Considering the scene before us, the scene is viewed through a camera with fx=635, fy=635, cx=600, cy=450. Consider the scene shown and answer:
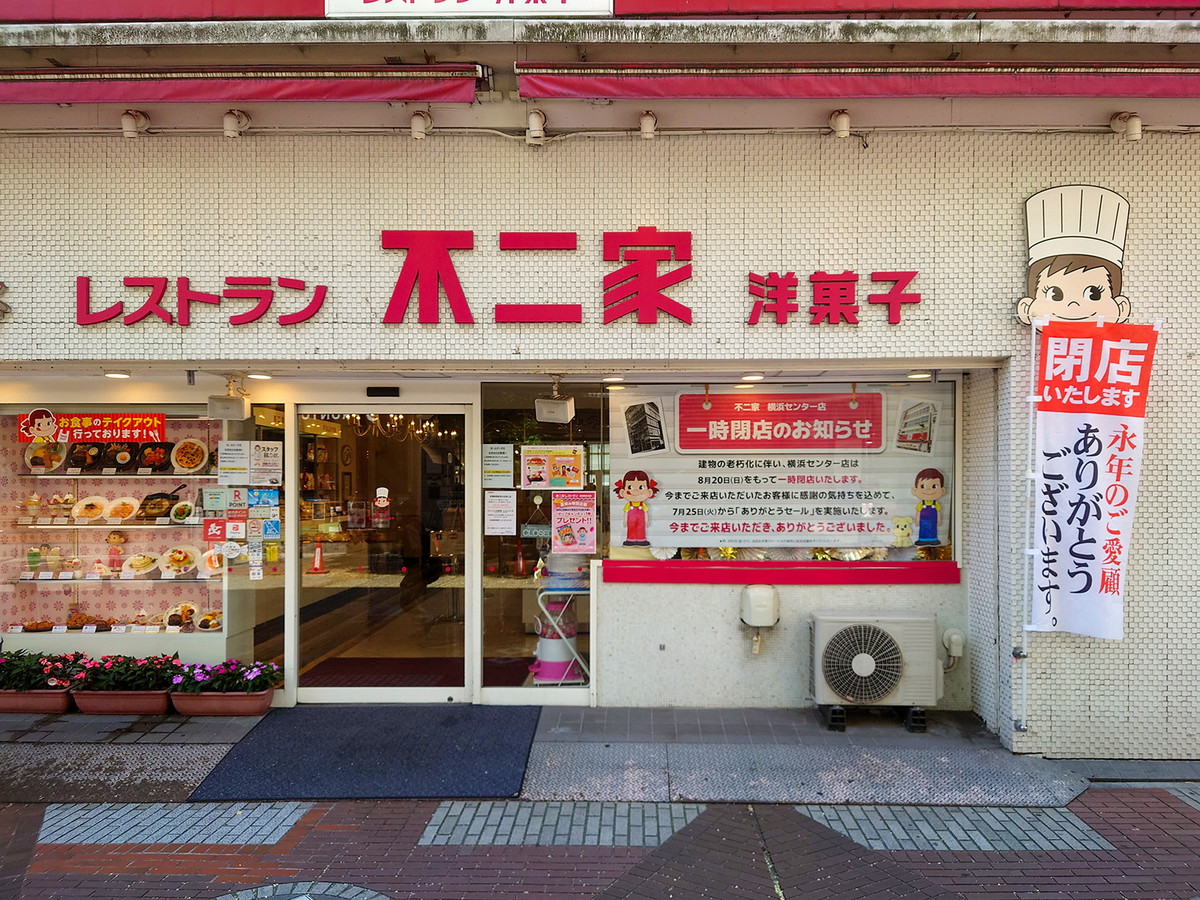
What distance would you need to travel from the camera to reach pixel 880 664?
537 cm

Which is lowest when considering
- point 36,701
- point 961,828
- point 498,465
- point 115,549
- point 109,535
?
point 961,828

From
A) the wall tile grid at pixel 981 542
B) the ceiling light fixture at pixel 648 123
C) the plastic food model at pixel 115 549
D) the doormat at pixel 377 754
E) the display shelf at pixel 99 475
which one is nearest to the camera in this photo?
the doormat at pixel 377 754

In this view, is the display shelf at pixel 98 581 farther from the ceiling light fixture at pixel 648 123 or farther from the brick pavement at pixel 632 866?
the ceiling light fixture at pixel 648 123

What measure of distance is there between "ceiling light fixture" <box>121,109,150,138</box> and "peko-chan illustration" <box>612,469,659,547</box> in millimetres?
4809

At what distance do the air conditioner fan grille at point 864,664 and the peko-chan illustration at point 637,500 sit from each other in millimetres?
1897

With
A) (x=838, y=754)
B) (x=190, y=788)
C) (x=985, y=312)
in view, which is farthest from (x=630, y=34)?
(x=190, y=788)

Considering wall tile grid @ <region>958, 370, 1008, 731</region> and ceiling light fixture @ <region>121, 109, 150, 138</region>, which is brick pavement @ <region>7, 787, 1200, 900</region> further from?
ceiling light fixture @ <region>121, 109, 150, 138</region>

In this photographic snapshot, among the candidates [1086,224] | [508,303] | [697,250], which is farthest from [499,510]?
[1086,224]

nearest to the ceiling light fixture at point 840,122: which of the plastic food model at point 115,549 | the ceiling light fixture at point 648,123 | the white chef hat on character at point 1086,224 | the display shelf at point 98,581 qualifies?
the ceiling light fixture at point 648,123

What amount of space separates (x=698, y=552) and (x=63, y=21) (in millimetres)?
6495

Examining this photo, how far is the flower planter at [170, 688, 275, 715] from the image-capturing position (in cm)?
562

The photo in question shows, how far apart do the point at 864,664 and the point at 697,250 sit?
3.69m

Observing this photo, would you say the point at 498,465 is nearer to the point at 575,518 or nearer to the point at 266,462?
the point at 575,518

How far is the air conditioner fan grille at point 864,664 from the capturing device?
17.6ft
